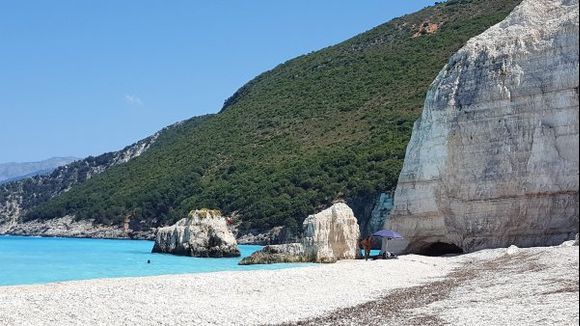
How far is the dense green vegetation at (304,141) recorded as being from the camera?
66000 mm

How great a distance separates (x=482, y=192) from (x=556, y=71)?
614 cm

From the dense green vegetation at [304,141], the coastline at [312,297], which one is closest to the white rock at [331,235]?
the coastline at [312,297]

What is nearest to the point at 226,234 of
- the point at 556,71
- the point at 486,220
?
the point at 486,220

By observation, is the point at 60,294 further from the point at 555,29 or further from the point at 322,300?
the point at 555,29

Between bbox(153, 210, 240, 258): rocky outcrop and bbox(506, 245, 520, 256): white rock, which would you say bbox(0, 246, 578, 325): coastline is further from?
bbox(153, 210, 240, 258): rocky outcrop

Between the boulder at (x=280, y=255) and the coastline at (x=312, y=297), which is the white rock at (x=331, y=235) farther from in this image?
the coastline at (x=312, y=297)

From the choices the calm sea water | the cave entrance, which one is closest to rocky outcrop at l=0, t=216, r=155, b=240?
the calm sea water

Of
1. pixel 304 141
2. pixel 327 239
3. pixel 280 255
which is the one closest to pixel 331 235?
pixel 327 239

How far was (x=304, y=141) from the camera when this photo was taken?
77.6 metres

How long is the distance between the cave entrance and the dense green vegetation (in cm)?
2190

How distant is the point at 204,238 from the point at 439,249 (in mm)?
15820

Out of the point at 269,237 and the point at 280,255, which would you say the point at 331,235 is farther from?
the point at 269,237

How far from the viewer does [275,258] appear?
115 ft

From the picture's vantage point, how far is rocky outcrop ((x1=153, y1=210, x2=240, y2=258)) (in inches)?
1793
